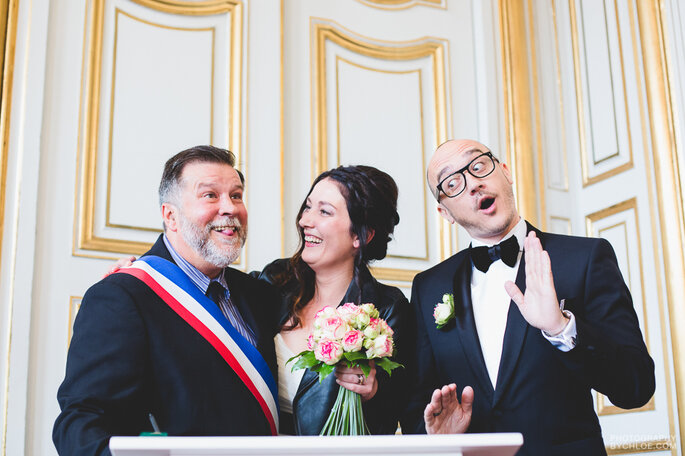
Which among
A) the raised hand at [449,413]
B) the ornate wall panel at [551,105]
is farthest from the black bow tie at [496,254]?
the ornate wall panel at [551,105]

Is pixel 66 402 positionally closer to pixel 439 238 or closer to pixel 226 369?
pixel 226 369

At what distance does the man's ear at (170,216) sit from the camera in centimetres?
239

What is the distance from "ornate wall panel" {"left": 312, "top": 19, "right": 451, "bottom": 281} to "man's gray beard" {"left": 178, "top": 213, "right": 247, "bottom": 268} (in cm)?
182

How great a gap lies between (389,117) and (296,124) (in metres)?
0.58

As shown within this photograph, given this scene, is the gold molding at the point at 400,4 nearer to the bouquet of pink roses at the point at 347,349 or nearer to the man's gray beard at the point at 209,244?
the man's gray beard at the point at 209,244

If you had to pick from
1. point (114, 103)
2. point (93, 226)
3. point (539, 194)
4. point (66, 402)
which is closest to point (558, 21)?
point (539, 194)

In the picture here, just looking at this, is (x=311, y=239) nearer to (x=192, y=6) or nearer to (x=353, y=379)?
(x=353, y=379)

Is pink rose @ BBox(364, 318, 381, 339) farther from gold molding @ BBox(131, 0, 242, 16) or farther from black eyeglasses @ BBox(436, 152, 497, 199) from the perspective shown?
gold molding @ BBox(131, 0, 242, 16)

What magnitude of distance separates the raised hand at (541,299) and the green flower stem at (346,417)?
50cm

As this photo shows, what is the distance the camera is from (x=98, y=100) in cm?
365

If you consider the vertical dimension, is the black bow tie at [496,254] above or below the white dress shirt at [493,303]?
above

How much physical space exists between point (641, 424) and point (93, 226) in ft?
9.27

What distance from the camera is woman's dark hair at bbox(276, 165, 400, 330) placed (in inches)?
103

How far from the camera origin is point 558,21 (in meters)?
4.76
